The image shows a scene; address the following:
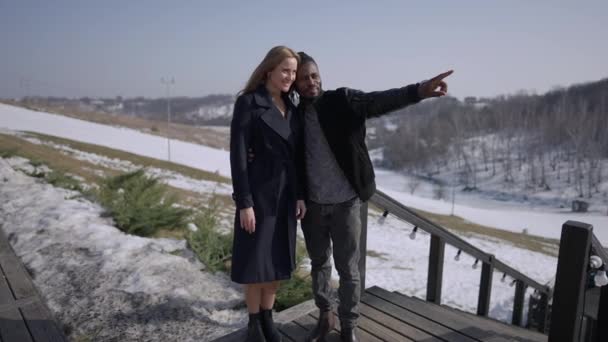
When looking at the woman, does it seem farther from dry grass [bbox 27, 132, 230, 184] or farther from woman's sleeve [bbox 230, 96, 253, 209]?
dry grass [bbox 27, 132, 230, 184]

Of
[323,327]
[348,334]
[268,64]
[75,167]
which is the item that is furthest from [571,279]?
[75,167]

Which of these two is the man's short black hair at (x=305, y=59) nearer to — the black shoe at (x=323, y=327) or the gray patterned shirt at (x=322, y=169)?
the gray patterned shirt at (x=322, y=169)

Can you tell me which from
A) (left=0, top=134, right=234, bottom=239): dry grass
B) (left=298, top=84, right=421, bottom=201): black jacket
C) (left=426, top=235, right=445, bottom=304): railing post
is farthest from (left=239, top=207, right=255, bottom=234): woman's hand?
(left=0, top=134, right=234, bottom=239): dry grass

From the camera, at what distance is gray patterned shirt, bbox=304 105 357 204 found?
211 centimetres

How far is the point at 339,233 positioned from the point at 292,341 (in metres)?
0.77

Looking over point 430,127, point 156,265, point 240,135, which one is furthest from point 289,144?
point 430,127

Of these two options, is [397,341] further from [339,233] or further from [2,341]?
[2,341]

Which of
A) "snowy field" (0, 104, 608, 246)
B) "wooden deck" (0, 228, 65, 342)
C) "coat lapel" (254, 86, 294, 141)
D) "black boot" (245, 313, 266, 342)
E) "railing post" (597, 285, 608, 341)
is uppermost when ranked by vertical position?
"coat lapel" (254, 86, 294, 141)

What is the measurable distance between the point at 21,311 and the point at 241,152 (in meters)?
2.07

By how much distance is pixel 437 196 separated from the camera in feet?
172

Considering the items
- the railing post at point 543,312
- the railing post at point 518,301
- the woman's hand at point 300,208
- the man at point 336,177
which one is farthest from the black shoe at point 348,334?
the railing post at point 543,312

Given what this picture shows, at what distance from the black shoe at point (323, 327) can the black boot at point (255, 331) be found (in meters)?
0.29

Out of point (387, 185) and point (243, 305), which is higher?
point (243, 305)

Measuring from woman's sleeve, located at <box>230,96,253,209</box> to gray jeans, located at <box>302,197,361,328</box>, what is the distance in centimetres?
44
